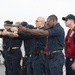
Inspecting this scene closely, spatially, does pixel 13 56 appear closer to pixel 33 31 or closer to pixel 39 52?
pixel 39 52

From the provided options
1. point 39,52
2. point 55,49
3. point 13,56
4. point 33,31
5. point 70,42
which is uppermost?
point 33,31

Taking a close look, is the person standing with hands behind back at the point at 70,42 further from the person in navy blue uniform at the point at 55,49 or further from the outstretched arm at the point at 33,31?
the outstretched arm at the point at 33,31

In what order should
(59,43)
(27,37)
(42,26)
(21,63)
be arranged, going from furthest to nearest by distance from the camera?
(21,63)
(27,37)
(42,26)
(59,43)

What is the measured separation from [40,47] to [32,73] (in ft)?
2.72

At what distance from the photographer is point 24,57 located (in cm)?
956

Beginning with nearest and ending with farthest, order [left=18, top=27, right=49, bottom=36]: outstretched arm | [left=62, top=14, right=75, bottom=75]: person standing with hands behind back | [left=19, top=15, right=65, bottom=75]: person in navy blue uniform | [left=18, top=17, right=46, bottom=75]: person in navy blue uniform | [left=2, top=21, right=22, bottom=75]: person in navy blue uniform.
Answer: [left=18, top=27, right=49, bottom=36]: outstretched arm, [left=62, top=14, right=75, bottom=75]: person standing with hands behind back, [left=19, top=15, right=65, bottom=75]: person in navy blue uniform, [left=18, top=17, right=46, bottom=75]: person in navy blue uniform, [left=2, top=21, right=22, bottom=75]: person in navy blue uniform

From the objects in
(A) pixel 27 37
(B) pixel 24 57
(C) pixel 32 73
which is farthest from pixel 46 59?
(B) pixel 24 57

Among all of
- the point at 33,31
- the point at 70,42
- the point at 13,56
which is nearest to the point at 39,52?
the point at 70,42

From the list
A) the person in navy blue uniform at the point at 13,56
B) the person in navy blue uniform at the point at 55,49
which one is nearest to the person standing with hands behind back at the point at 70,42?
the person in navy blue uniform at the point at 55,49

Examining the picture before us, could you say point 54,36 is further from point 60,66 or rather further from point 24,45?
point 24,45

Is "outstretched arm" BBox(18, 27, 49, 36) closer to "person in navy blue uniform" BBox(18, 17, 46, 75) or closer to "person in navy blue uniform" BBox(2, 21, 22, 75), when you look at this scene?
"person in navy blue uniform" BBox(18, 17, 46, 75)

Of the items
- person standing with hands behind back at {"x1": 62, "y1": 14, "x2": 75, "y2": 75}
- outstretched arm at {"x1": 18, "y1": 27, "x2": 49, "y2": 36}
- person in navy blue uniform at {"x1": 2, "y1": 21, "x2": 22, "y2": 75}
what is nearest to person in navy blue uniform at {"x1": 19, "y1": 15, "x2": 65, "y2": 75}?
person standing with hands behind back at {"x1": 62, "y1": 14, "x2": 75, "y2": 75}

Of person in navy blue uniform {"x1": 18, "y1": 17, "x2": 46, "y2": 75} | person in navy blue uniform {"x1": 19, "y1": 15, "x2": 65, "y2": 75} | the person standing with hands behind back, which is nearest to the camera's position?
the person standing with hands behind back

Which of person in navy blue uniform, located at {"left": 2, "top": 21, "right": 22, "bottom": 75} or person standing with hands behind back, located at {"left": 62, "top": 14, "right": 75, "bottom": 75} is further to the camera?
person in navy blue uniform, located at {"left": 2, "top": 21, "right": 22, "bottom": 75}
